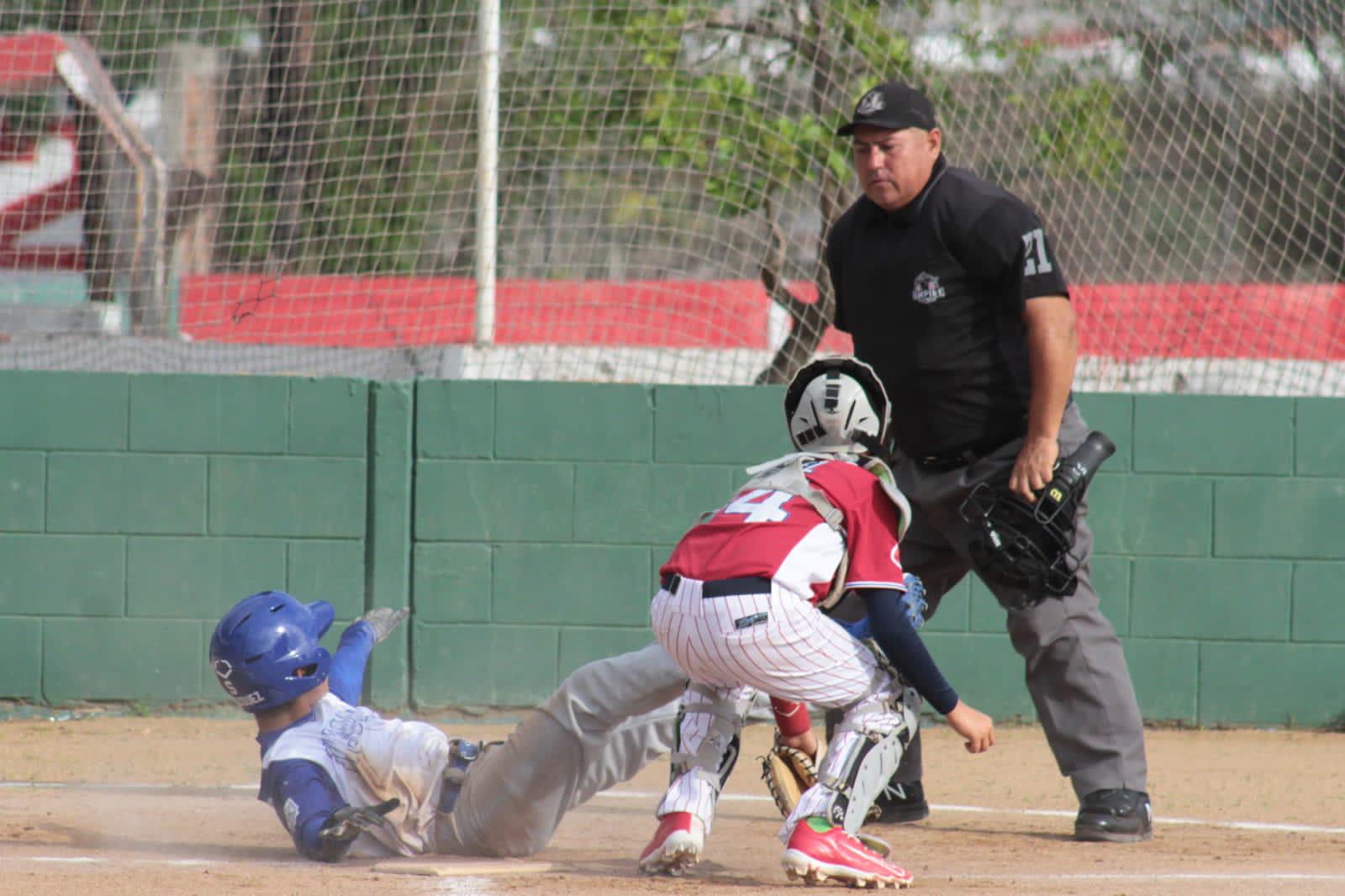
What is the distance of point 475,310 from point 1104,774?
12.3 feet

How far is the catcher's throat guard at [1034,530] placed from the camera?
414 centimetres

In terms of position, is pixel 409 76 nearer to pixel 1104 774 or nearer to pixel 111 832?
pixel 111 832

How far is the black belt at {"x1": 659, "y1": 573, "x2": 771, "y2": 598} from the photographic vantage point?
3.45 meters

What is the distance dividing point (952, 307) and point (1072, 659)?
3.44 feet

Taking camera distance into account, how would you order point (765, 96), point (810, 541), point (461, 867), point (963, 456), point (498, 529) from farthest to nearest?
point (765, 96), point (498, 529), point (963, 456), point (461, 867), point (810, 541)

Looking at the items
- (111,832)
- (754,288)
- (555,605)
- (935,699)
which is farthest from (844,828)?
(754,288)

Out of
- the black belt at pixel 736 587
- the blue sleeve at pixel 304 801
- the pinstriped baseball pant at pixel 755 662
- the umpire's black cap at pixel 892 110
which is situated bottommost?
the blue sleeve at pixel 304 801

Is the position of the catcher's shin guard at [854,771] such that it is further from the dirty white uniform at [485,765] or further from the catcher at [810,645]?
the dirty white uniform at [485,765]

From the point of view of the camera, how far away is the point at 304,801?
372 cm

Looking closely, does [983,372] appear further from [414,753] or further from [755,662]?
[414,753]

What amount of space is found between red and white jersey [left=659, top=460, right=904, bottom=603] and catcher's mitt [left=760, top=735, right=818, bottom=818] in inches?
17.3

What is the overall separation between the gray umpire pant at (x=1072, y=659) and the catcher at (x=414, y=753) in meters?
1.09

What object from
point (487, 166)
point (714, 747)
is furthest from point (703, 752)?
point (487, 166)

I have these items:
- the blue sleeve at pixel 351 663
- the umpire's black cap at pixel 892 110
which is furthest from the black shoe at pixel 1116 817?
the blue sleeve at pixel 351 663
